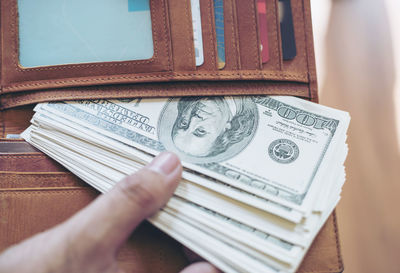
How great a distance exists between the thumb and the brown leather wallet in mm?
125

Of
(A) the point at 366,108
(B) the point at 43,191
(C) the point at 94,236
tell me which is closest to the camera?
(C) the point at 94,236

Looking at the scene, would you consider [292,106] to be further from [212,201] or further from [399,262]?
[399,262]

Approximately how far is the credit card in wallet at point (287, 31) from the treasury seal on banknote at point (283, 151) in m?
0.17

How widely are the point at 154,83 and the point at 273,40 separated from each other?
254 millimetres

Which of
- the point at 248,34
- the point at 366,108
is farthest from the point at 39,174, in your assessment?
the point at 366,108

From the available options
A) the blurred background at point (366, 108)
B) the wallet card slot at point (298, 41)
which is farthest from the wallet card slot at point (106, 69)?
the blurred background at point (366, 108)

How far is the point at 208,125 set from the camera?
61 cm

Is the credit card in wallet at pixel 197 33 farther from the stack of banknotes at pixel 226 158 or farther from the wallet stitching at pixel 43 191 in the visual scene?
the wallet stitching at pixel 43 191

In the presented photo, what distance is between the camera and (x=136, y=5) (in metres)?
0.61

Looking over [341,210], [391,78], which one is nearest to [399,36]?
[391,78]

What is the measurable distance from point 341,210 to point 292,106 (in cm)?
55

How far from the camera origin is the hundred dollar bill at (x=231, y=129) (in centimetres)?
58

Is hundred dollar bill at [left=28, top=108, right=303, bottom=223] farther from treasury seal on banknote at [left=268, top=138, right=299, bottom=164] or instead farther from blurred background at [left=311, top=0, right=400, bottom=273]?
blurred background at [left=311, top=0, right=400, bottom=273]

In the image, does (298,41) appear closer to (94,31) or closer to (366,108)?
(94,31)
